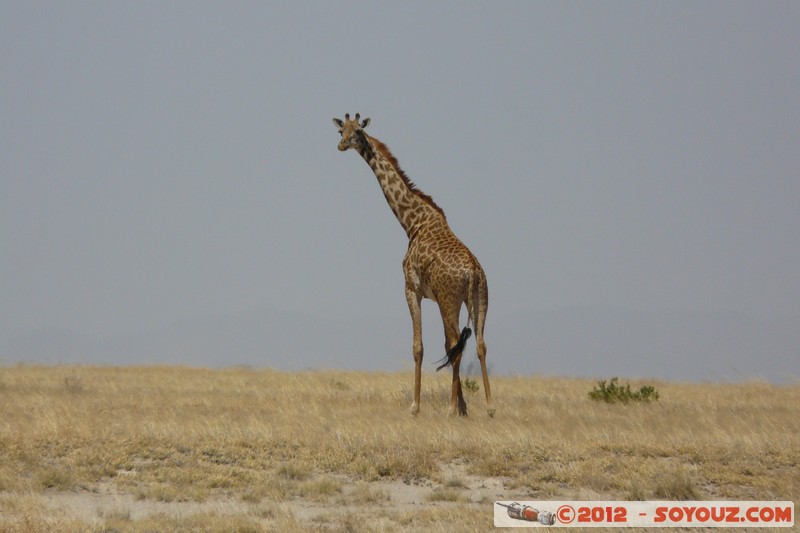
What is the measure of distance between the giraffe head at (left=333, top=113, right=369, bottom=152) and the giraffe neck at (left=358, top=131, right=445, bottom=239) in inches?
5.1

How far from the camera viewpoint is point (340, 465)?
12.6 m

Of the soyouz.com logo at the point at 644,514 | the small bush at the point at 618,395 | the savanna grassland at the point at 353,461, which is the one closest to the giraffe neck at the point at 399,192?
the savanna grassland at the point at 353,461

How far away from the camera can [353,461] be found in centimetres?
1282

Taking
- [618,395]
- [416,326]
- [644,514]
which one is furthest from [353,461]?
[618,395]

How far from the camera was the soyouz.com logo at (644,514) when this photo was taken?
33.1 ft

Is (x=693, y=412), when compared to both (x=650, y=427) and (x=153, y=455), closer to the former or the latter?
(x=650, y=427)

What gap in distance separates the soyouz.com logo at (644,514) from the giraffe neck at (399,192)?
9.20 m

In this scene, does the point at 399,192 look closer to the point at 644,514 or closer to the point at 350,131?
the point at 350,131

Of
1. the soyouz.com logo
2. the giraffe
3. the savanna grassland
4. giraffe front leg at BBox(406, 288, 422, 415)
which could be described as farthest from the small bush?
the soyouz.com logo

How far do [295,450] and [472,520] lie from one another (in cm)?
396

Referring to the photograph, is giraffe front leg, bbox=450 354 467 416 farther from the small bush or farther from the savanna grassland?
the small bush

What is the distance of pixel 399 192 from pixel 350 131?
5.24 feet

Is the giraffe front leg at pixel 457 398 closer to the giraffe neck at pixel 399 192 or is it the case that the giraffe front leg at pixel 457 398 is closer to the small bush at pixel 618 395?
the giraffe neck at pixel 399 192

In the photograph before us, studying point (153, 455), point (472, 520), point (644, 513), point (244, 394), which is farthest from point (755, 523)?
point (244, 394)
